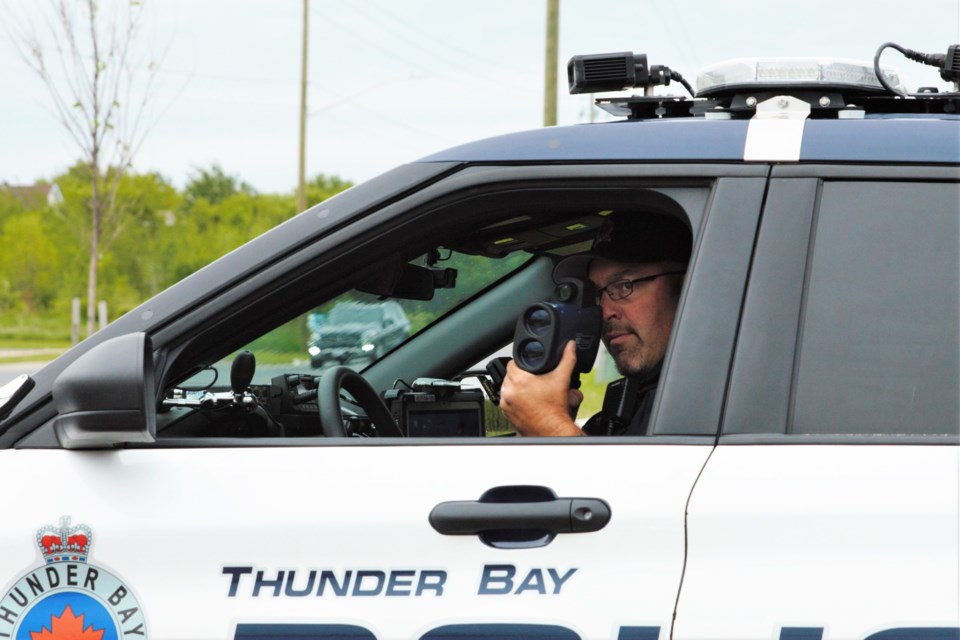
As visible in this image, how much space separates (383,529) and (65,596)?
0.51 m

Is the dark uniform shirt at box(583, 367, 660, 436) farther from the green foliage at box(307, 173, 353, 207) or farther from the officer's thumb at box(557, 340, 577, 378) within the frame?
the green foliage at box(307, 173, 353, 207)

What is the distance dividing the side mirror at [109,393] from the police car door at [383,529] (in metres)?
0.02

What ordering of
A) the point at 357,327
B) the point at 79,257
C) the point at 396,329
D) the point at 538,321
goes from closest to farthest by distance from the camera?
the point at 538,321 → the point at 357,327 → the point at 396,329 → the point at 79,257

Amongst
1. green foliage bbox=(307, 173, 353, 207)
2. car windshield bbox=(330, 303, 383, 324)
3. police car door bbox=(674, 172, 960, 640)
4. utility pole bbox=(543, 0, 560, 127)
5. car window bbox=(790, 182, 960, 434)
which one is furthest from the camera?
green foliage bbox=(307, 173, 353, 207)

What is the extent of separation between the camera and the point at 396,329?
3018 mm

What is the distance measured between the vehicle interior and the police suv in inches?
0.9

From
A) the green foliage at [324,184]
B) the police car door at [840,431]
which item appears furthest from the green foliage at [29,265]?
the police car door at [840,431]

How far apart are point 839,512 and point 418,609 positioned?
649 mm

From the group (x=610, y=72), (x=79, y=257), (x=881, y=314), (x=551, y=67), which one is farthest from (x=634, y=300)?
(x=79, y=257)

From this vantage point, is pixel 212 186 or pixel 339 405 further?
pixel 212 186

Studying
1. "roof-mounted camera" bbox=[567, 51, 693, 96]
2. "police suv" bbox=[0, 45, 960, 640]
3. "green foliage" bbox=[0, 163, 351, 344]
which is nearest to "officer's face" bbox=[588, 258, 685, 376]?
"roof-mounted camera" bbox=[567, 51, 693, 96]

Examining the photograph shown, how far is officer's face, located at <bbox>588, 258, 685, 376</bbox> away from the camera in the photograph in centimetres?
245

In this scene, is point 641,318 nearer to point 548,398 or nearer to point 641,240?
point 641,240

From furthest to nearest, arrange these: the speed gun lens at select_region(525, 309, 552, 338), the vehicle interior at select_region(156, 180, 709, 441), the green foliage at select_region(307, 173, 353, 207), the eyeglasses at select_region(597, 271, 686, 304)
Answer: the green foliage at select_region(307, 173, 353, 207) < the eyeglasses at select_region(597, 271, 686, 304) < the speed gun lens at select_region(525, 309, 552, 338) < the vehicle interior at select_region(156, 180, 709, 441)
